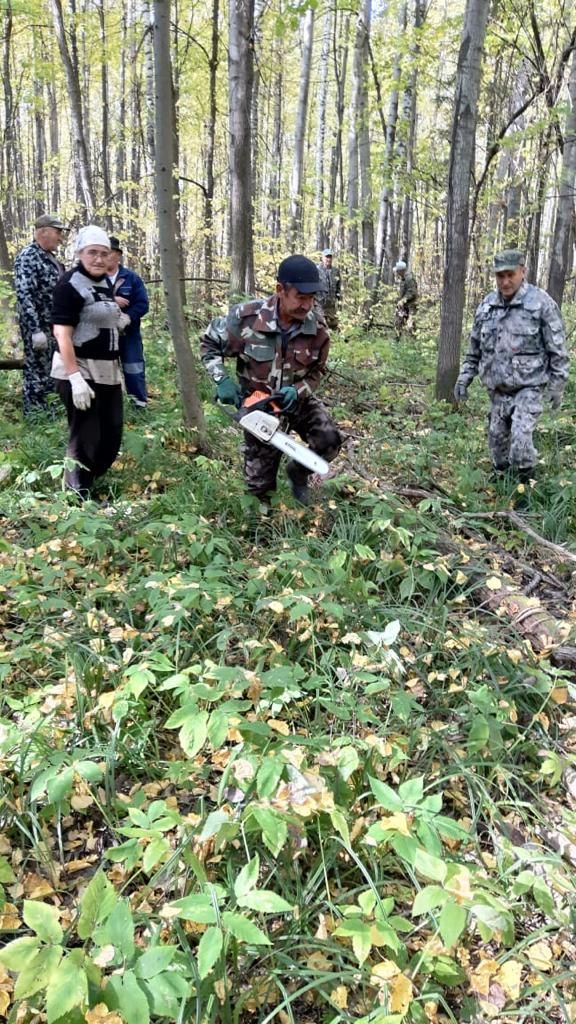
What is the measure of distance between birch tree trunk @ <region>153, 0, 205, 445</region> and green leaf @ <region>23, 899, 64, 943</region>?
12.4ft

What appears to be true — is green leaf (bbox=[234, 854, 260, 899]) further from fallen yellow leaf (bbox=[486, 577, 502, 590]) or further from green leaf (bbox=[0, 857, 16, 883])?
fallen yellow leaf (bbox=[486, 577, 502, 590])

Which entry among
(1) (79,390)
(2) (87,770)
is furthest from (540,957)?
(1) (79,390)

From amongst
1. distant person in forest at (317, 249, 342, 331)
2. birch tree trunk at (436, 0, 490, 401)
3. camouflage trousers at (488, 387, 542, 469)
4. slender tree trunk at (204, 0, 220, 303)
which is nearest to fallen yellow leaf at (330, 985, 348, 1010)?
camouflage trousers at (488, 387, 542, 469)

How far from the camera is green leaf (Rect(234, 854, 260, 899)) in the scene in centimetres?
138

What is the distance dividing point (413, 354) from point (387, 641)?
8279mm

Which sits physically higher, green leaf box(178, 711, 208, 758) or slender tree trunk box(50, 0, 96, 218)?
slender tree trunk box(50, 0, 96, 218)

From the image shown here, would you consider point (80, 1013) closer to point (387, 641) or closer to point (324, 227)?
point (387, 641)

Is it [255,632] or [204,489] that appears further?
[204,489]

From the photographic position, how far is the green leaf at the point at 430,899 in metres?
1.39

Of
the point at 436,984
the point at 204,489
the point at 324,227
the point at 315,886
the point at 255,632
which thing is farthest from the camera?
the point at 324,227

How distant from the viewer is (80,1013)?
1251 millimetres

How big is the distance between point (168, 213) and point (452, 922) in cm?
408

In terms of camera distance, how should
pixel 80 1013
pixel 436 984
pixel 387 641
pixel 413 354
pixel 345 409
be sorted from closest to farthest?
pixel 80 1013
pixel 436 984
pixel 387 641
pixel 345 409
pixel 413 354

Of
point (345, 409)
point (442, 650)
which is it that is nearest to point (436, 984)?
point (442, 650)
